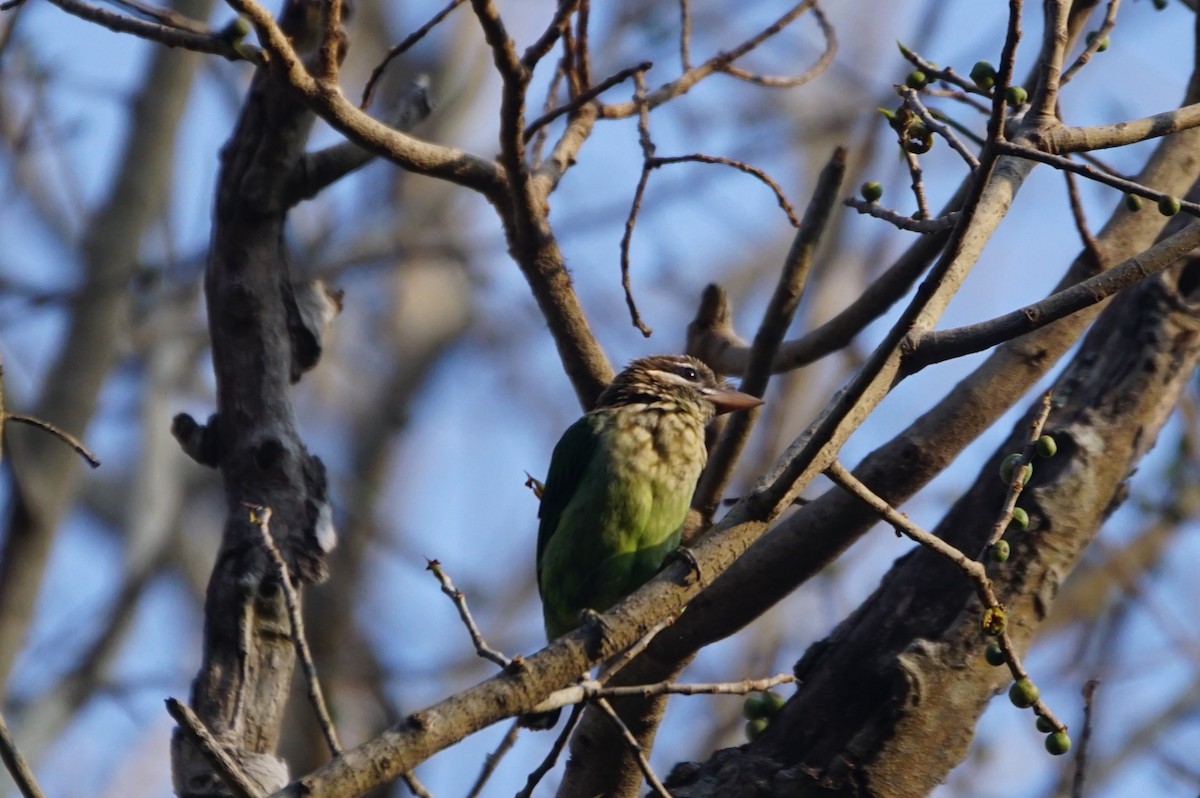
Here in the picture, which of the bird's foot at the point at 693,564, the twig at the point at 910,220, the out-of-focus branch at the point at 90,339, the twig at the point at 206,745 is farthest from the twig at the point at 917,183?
the out-of-focus branch at the point at 90,339

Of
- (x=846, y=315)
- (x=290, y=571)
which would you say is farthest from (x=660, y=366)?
(x=290, y=571)

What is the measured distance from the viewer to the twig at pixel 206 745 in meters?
2.46

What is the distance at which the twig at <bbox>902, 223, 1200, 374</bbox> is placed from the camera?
121 inches

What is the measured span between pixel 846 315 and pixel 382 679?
707 cm

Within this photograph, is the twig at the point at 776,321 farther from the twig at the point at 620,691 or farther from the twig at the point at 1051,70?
the twig at the point at 620,691

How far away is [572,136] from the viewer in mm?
4758

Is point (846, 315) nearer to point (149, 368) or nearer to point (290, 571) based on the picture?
point (290, 571)

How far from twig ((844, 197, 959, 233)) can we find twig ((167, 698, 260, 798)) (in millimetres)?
1854

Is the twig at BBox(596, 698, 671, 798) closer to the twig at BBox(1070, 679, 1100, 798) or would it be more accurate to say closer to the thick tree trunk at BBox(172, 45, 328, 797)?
the thick tree trunk at BBox(172, 45, 328, 797)

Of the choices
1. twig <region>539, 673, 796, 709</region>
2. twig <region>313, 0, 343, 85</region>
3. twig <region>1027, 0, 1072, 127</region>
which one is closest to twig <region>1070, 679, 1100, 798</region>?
twig <region>539, 673, 796, 709</region>

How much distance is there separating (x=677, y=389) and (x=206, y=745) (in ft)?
11.5

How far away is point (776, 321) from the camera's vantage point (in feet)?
13.8

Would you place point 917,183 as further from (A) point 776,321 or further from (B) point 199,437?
(B) point 199,437

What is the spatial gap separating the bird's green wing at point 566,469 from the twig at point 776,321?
71 centimetres
